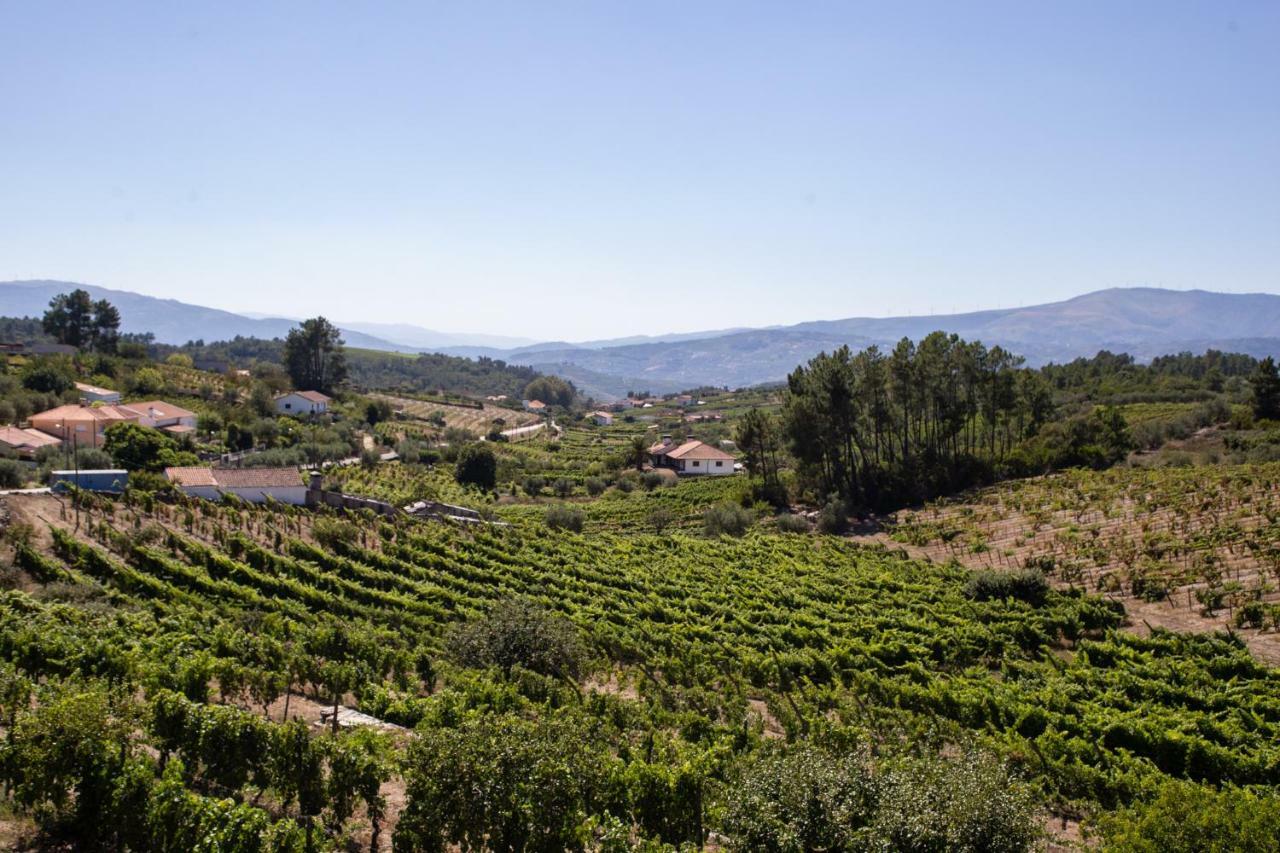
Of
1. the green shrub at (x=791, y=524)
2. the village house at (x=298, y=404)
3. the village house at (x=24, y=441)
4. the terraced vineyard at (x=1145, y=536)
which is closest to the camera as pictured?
the terraced vineyard at (x=1145, y=536)

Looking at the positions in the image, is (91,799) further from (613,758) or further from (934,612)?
(934,612)

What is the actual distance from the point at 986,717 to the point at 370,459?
54.2m

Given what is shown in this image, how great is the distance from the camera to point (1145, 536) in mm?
33438

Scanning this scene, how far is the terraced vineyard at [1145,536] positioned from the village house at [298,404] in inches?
2560

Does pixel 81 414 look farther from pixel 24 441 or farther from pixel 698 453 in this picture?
pixel 698 453

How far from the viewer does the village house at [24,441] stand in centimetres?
4791

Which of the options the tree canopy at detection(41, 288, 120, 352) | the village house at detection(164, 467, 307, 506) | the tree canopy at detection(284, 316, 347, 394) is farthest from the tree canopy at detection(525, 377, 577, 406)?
the village house at detection(164, 467, 307, 506)

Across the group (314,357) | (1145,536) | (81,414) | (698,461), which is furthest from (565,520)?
(314,357)

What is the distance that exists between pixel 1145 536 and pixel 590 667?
26.6 m

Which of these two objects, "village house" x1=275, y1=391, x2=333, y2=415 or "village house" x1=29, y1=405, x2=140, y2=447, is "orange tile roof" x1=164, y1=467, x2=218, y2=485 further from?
"village house" x1=275, y1=391, x2=333, y2=415

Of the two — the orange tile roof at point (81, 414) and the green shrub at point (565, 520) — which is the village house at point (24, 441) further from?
the green shrub at point (565, 520)

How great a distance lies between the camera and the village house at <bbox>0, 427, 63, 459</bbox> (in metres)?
47.9

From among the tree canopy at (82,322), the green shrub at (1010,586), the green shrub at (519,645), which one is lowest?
the green shrub at (1010,586)

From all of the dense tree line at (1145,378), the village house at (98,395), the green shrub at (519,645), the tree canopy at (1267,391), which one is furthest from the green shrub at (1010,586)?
the village house at (98,395)
